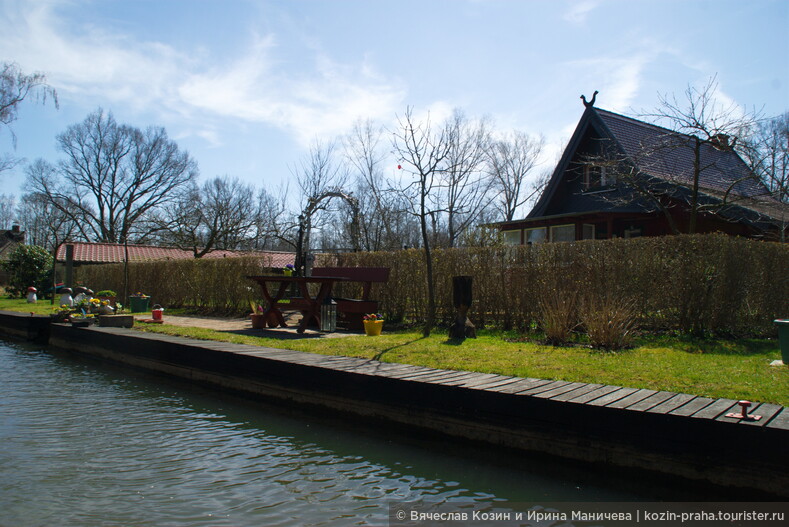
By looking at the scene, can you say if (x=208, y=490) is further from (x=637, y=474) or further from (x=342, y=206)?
(x=342, y=206)

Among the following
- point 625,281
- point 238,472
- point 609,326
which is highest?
point 625,281

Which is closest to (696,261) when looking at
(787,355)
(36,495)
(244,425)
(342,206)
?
(787,355)

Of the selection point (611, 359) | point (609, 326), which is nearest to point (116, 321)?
point (609, 326)

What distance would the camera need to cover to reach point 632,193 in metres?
15.7

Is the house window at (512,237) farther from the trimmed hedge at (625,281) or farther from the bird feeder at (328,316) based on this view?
the bird feeder at (328,316)

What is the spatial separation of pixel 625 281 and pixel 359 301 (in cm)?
504

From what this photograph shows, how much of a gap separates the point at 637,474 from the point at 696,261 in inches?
213

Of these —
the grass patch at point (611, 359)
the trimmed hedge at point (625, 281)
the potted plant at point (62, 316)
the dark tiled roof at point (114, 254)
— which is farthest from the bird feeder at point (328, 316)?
the dark tiled roof at point (114, 254)

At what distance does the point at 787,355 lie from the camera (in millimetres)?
6578

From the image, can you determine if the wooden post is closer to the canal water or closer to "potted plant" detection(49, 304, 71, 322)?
the canal water

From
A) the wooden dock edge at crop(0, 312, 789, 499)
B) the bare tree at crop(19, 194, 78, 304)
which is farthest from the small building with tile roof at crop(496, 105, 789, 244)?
the bare tree at crop(19, 194, 78, 304)

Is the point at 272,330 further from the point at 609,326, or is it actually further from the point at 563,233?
the point at 563,233

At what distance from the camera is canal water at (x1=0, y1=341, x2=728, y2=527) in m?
4.25

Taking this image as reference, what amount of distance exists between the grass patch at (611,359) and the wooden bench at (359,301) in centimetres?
153
